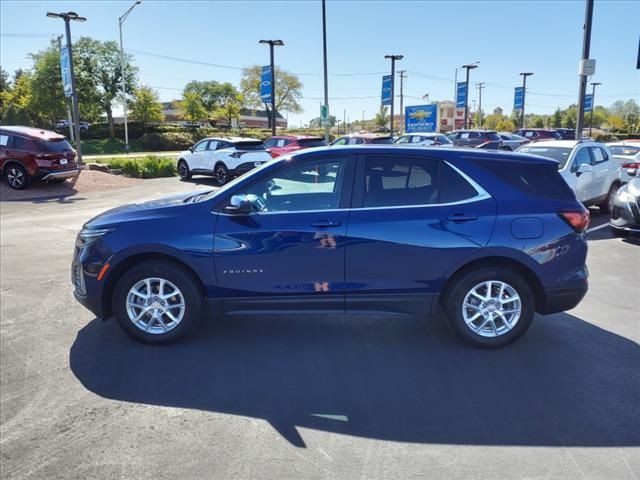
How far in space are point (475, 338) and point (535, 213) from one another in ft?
3.89

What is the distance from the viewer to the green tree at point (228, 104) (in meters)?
80.3

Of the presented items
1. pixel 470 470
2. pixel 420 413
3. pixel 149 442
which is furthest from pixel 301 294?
pixel 470 470

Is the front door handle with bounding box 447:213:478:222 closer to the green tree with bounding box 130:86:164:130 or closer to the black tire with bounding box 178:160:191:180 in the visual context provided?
the black tire with bounding box 178:160:191:180

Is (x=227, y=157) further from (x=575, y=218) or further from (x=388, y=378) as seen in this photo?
(x=388, y=378)

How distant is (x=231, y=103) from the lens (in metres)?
82.3

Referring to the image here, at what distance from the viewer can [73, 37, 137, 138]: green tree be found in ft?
170

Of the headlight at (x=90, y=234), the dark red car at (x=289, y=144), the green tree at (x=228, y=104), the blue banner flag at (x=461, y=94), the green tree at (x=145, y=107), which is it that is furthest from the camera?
the green tree at (x=228, y=104)

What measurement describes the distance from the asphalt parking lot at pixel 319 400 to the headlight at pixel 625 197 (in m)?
3.44

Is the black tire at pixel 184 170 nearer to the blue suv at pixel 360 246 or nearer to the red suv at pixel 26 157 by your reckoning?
the red suv at pixel 26 157

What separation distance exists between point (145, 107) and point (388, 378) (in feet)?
185

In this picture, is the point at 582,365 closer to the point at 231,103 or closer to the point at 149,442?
the point at 149,442

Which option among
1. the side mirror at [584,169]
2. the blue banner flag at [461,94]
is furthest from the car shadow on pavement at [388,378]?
the blue banner flag at [461,94]

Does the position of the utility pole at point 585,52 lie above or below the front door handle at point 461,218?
Answer: above

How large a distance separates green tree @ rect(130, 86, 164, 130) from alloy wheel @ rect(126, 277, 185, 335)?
179 ft
